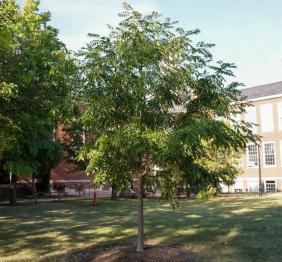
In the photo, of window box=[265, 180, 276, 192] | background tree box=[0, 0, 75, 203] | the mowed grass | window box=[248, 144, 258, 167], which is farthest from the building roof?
background tree box=[0, 0, 75, 203]

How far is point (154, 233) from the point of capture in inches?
569

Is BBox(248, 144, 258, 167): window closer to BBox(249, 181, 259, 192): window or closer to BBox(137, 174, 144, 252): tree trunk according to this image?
BBox(249, 181, 259, 192): window

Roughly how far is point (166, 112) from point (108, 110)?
144 centimetres

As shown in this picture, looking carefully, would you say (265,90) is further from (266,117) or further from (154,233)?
(154,233)

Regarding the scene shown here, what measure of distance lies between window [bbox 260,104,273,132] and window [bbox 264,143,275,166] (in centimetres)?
173

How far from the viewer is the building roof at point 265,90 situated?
49.5m

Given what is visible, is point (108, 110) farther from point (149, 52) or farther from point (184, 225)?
A: point (184, 225)

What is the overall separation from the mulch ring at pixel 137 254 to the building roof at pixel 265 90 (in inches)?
1567

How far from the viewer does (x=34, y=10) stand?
26.9 m

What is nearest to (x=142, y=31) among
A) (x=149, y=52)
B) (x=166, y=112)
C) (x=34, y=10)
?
(x=149, y=52)

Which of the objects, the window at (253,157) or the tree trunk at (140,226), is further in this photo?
the window at (253,157)

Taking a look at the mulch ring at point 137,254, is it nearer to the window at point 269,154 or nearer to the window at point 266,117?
the window at point 269,154

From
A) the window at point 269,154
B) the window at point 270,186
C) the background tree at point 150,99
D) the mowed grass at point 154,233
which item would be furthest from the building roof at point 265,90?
the background tree at point 150,99

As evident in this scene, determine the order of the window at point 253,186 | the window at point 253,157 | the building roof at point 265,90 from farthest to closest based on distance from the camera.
Result: the window at point 253,186 < the window at point 253,157 < the building roof at point 265,90
